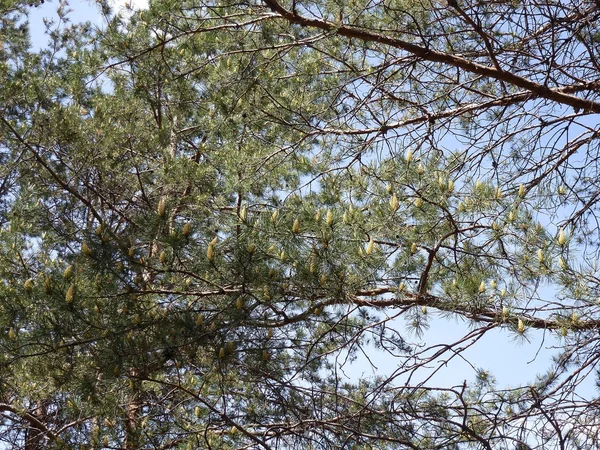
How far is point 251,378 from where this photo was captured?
10.5 feet

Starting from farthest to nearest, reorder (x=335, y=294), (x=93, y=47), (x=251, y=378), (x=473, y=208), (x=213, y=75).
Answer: (x=93, y=47)
(x=213, y=75)
(x=251, y=378)
(x=473, y=208)
(x=335, y=294)

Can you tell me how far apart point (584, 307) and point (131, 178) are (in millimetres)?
2657

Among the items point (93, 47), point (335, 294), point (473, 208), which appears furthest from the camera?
point (93, 47)

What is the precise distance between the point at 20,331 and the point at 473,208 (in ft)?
7.13

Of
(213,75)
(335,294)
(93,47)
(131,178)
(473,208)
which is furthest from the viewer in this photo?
(93,47)

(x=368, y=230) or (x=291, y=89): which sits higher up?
(x=291, y=89)

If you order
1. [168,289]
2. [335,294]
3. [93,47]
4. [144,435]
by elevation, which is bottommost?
[144,435]

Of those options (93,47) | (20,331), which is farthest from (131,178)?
(20,331)

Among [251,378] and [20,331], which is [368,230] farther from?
[20,331]

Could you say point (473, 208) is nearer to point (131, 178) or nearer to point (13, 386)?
point (131, 178)

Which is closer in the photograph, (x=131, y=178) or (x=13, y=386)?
(x=13, y=386)

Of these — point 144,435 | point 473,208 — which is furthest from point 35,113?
point 473,208

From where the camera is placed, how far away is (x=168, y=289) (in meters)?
3.29

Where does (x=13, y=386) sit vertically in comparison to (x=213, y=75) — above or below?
below
